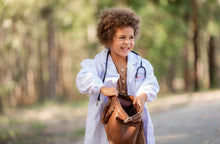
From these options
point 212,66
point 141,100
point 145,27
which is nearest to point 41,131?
point 141,100

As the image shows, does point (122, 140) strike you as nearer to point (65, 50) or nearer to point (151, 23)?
point (151, 23)

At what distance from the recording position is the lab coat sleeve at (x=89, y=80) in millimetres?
3264

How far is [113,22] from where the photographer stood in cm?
356

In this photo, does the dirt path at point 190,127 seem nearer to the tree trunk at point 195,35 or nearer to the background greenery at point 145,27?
the background greenery at point 145,27

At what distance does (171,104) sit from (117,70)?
9.40 meters

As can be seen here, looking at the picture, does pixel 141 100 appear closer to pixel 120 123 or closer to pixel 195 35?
pixel 120 123

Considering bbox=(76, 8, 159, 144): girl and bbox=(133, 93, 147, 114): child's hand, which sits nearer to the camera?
bbox=(133, 93, 147, 114): child's hand

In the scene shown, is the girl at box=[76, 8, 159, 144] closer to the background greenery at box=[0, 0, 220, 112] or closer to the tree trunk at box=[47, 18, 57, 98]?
the background greenery at box=[0, 0, 220, 112]

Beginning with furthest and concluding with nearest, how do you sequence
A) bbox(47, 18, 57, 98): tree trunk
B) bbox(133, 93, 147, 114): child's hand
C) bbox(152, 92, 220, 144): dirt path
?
bbox(47, 18, 57, 98): tree trunk < bbox(152, 92, 220, 144): dirt path < bbox(133, 93, 147, 114): child's hand

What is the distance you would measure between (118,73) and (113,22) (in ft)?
1.63

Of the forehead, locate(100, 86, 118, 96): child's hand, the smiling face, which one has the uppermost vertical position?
the forehead

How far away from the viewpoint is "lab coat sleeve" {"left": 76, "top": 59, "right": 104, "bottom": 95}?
3.26m

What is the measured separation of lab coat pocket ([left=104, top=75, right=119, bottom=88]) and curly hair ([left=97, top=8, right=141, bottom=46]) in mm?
408

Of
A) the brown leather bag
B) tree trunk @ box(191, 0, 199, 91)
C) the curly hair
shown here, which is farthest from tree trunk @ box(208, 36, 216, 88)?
the brown leather bag
